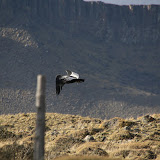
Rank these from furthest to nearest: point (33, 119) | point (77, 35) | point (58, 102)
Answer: point (77, 35) < point (58, 102) < point (33, 119)

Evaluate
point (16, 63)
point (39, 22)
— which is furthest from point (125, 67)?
point (16, 63)

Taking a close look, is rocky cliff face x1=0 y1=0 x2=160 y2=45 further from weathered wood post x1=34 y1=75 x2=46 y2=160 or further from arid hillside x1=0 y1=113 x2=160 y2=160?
weathered wood post x1=34 y1=75 x2=46 y2=160

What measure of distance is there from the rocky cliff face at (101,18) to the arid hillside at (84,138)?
118m

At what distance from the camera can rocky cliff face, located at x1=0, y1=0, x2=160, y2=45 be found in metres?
153

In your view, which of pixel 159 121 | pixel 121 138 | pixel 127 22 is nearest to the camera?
pixel 121 138

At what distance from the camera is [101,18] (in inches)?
6663

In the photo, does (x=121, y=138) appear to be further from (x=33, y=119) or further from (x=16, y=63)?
(x=16, y=63)

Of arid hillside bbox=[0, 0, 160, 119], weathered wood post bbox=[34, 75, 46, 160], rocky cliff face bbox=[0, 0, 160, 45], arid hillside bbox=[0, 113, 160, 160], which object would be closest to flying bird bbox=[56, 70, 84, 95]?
arid hillside bbox=[0, 113, 160, 160]

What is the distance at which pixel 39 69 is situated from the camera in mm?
110062

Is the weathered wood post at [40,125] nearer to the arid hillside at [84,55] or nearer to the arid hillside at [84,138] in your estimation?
the arid hillside at [84,138]

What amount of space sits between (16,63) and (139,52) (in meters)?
67.1

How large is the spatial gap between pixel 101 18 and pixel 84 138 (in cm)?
15295

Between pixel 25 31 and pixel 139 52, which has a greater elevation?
pixel 25 31

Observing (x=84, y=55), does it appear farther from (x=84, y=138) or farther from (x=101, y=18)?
(x=84, y=138)
